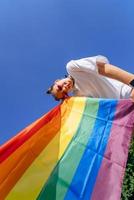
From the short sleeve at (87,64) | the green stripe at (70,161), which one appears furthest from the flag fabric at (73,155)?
the short sleeve at (87,64)

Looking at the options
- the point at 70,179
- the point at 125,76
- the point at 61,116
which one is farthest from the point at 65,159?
the point at 125,76

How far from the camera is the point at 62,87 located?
375 cm

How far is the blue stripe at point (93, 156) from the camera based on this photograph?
10.9ft

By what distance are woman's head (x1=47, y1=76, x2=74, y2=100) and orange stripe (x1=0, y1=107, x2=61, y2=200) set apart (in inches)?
9.6

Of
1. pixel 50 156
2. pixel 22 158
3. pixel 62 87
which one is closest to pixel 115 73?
pixel 62 87

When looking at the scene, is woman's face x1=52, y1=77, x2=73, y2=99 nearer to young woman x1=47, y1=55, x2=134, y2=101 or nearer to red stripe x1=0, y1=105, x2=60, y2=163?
young woman x1=47, y1=55, x2=134, y2=101

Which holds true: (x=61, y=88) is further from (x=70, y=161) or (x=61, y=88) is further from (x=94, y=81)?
(x=70, y=161)

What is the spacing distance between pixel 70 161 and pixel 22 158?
333 mm

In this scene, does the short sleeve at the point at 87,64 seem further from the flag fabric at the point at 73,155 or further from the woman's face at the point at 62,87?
the flag fabric at the point at 73,155

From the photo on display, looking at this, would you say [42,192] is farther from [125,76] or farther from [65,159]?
[125,76]

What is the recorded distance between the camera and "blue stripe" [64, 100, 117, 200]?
131 inches

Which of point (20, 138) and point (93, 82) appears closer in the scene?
point (20, 138)

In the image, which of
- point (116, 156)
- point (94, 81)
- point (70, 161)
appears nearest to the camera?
point (116, 156)

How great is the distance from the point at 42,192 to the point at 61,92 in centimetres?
78
